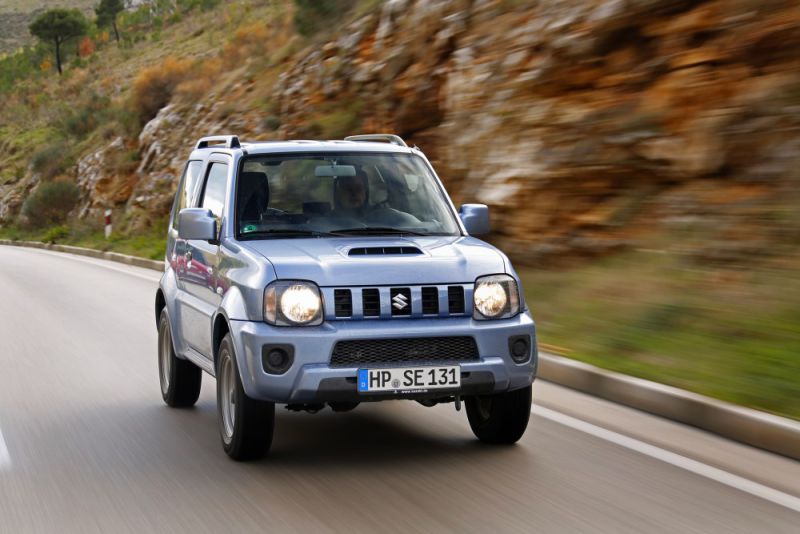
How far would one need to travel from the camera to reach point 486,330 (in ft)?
20.8

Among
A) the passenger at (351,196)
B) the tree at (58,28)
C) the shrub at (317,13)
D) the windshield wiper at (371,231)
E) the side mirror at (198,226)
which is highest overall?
the tree at (58,28)

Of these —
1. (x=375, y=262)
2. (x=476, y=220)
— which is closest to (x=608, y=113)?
(x=476, y=220)

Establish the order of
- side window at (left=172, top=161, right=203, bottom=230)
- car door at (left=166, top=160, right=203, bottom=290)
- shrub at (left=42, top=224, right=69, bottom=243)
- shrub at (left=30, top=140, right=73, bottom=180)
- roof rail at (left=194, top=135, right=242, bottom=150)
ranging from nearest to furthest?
roof rail at (left=194, top=135, right=242, bottom=150), car door at (left=166, top=160, right=203, bottom=290), side window at (left=172, top=161, right=203, bottom=230), shrub at (left=42, top=224, right=69, bottom=243), shrub at (left=30, top=140, right=73, bottom=180)

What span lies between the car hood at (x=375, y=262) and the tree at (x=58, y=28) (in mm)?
75940

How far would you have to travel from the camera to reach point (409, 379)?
20.4 feet

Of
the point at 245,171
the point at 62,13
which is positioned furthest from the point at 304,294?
the point at 62,13

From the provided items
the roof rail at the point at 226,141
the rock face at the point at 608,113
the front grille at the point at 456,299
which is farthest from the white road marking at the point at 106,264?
the front grille at the point at 456,299

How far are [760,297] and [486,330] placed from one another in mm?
3694

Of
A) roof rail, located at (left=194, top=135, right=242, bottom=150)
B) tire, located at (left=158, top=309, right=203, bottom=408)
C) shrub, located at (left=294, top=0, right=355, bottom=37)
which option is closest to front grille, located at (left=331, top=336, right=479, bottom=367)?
roof rail, located at (left=194, top=135, right=242, bottom=150)

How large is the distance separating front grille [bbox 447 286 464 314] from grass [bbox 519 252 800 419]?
2048mm

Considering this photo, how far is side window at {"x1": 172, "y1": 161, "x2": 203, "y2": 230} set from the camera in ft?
28.1

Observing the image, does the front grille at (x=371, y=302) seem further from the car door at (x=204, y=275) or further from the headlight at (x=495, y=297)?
the car door at (x=204, y=275)

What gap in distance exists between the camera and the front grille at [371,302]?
625cm

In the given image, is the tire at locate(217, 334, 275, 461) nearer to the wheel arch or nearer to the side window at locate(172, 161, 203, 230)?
the wheel arch
